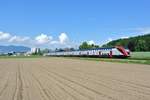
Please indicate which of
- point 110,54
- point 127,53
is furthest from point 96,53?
point 127,53

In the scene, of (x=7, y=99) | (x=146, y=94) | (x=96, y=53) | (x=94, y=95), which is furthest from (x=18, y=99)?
(x=96, y=53)

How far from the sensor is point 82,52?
120 metres

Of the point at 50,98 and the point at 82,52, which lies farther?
the point at 82,52

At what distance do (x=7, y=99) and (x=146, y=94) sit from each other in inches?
233

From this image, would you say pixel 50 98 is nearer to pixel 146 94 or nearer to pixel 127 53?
pixel 146 94

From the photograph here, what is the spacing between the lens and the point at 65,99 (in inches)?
556

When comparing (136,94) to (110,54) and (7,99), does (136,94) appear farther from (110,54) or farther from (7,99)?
(110,54)

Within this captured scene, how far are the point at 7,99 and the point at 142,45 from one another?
10720cm

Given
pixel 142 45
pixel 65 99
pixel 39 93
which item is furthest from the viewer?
pixel 142 45

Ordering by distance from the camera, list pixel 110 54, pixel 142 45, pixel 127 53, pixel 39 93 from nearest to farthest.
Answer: pixel 39 93 → pixel 127 53 → pixel 110 54 → pixel 142 45

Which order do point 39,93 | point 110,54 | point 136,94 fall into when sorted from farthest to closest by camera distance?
point 110,54, point 39,93, point 136,94

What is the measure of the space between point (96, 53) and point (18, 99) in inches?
3432

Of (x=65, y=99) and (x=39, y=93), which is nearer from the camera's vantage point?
(x=65, y=99)

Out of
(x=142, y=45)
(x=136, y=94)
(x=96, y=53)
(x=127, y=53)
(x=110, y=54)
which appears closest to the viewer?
(x=136, y=94)
